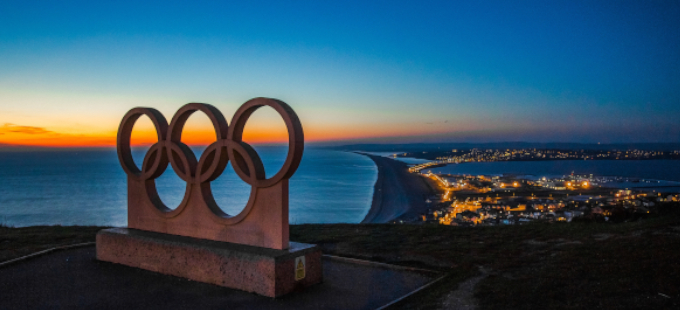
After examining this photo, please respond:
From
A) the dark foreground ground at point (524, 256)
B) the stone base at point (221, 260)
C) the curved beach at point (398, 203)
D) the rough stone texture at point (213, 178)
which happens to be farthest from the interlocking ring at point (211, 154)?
the curved beach at point (398, 203)

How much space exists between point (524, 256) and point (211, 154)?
642cm

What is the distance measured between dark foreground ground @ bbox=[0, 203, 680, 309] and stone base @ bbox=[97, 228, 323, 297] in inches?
73.0

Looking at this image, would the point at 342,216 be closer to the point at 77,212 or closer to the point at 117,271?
the point at 77,212

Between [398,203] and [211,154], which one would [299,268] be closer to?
[211,154]

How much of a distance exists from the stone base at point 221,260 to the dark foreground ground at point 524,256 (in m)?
1.85

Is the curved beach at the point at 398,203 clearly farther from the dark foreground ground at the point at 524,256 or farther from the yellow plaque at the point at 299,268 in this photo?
the yellow plaque at the point at 299,268

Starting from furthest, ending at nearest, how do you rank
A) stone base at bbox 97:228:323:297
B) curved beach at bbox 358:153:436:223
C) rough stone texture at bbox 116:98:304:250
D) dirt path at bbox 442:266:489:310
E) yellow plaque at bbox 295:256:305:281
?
curved beach at bbox 358:153:436:223 < rough stone texture at bbox 116:98:304:250 < yellow plaque at bbox 295:256:305:281 < stone base at bbox 97:228:323:297 < dirt path at bbox 442:266:489:310

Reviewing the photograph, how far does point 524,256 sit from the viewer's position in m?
9.22

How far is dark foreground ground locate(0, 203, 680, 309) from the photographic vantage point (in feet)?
19.8

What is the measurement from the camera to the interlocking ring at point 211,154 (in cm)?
766

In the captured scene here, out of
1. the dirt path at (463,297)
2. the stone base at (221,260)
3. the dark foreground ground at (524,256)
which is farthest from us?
the stone base at (221,260)

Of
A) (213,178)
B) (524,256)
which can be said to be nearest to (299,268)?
(213,178)

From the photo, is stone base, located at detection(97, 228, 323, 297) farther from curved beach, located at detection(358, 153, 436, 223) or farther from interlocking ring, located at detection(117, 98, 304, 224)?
curved beach, located at detection(358, 153, 436, 223)

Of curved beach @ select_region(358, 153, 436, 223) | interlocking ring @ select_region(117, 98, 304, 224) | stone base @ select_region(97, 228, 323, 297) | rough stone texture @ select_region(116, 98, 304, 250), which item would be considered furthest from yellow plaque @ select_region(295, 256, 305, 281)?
curved beach @ select_region(358, 153, 436, 223)
